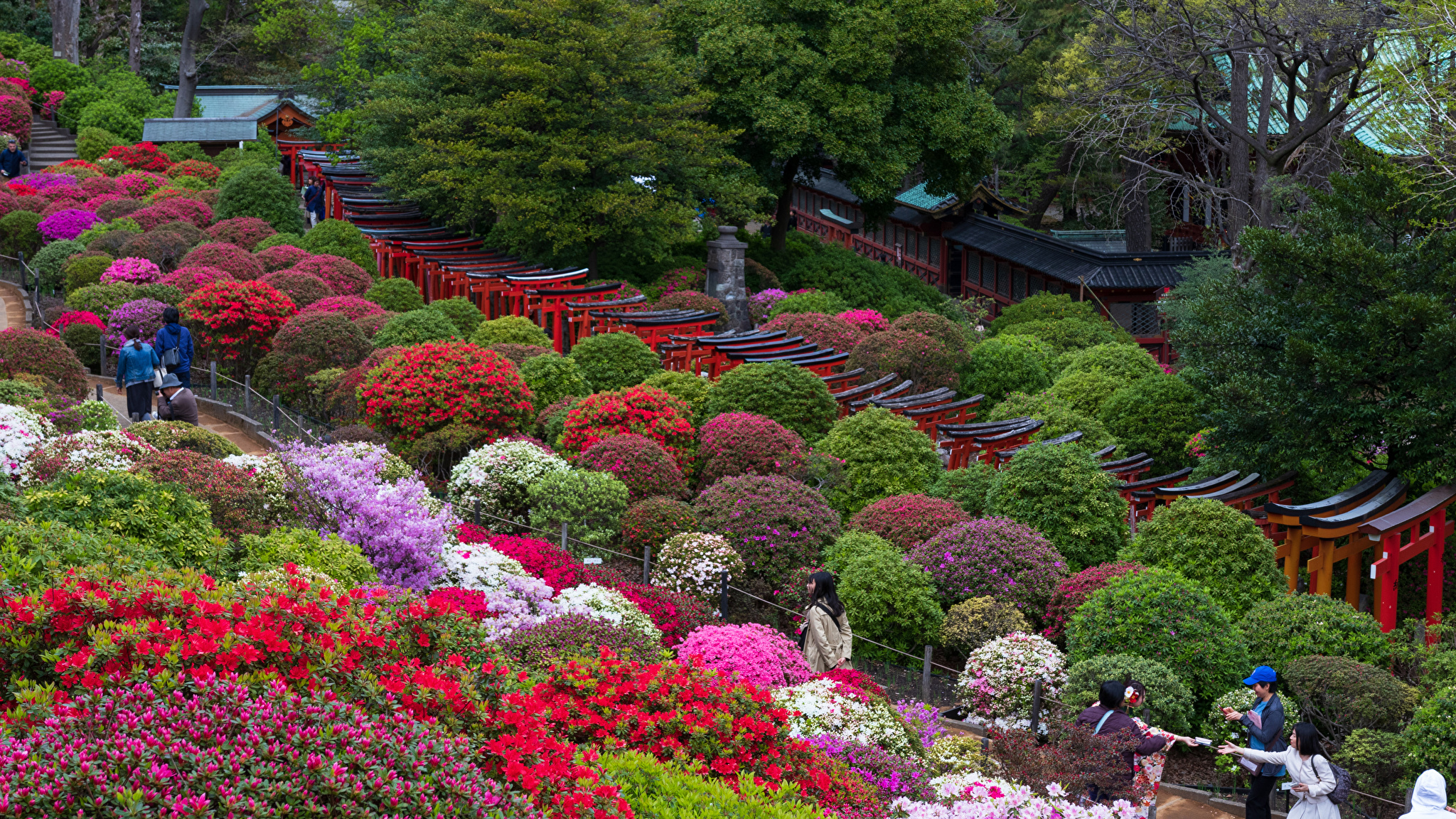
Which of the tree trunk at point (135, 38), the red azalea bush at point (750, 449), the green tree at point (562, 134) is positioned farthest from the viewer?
the tree trunk at point (135, 38)

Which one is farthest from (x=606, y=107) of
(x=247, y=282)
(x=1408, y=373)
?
(x=1408, y=373)

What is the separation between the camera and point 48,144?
44594 mm

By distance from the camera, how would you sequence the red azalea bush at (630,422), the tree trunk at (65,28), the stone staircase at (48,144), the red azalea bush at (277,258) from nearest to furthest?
the red azalea bush at (630,422)
the red azalea bush at (277,258)
the stone staircase at (48,144)
the tree trunk at (65,28)

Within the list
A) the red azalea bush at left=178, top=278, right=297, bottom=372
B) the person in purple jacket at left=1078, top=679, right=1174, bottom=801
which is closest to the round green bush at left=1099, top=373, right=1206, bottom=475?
the person in purple jacket at left=1078, top=679, right=1174, bottom=801

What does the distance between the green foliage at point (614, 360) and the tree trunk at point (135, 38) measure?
126 feet

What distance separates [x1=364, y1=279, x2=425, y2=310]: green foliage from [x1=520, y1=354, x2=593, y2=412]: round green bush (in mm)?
6918

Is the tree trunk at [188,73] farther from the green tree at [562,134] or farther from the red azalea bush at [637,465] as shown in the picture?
the red azalea bush at [637,465]

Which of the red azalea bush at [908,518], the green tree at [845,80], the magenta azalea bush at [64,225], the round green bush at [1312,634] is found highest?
the green tree at [845,80]

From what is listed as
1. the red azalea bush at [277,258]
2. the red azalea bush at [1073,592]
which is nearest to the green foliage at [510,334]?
the red azalea bush at [277,258]

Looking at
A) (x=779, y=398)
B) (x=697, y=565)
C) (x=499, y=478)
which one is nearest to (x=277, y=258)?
(x=779, y=398)

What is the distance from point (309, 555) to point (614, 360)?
10.7 m

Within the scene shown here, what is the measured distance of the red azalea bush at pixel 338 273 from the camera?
2505cm

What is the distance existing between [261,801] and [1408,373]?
1418 cm

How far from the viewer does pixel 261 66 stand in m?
48.8
